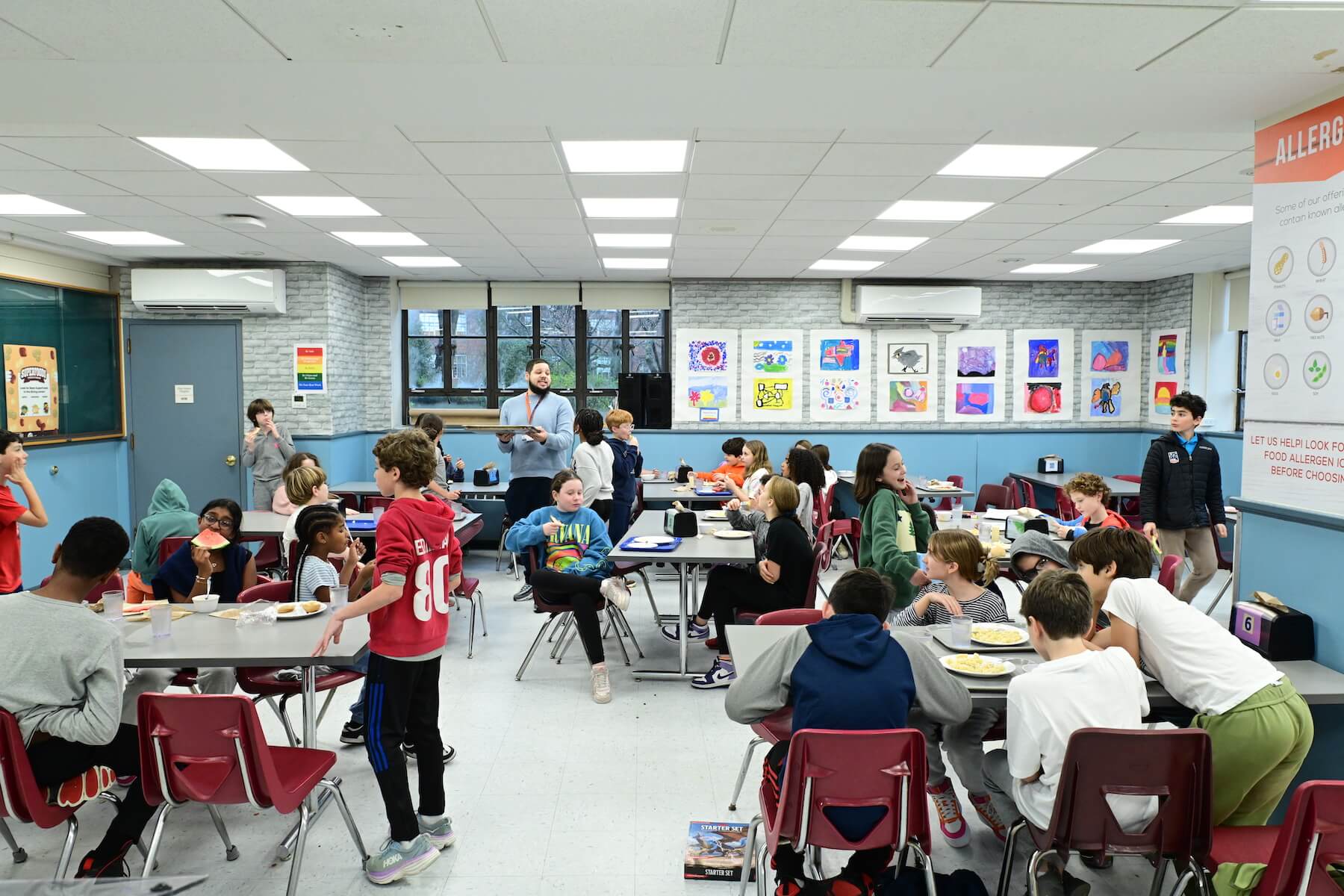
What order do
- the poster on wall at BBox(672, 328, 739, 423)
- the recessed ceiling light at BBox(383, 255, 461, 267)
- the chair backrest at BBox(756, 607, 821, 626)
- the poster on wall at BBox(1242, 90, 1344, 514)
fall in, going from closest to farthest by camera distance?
the poster on wall at BBox(1242, 90, 1344, 514) < the chair backrest at BBox(756, 607, 821, 626) < the recessed ceiling light at BBox(383, 255, 461, 267) < the poster on wall at BBox(672, 328, 739, 423)

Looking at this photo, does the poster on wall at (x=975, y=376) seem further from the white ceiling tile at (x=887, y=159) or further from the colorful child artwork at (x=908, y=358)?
the white ceiling tile at (x=887, y=159)

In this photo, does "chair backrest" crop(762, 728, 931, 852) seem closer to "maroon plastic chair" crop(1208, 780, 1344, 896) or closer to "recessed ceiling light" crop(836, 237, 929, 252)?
"maroon plastic chair" crop(1208, 780, 1344, 896)

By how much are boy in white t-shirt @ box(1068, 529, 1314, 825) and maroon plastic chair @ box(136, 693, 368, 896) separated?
107 inches

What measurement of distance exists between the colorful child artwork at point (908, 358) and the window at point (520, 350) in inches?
109

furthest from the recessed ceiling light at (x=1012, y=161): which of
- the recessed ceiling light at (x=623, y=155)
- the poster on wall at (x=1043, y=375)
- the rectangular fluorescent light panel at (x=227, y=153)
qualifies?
the poster on wall at (x=1043, y=375)

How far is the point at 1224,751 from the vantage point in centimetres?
251

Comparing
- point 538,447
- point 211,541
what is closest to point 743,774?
point 211,541

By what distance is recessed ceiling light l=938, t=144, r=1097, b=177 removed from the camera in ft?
15.0

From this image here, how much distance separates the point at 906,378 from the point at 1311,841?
8510mm

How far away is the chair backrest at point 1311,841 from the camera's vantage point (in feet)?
6.61

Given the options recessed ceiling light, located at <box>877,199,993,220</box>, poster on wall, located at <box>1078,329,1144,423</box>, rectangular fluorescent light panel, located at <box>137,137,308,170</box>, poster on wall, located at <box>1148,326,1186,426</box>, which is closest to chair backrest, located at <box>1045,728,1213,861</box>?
recessed ceiling light, located at <box>877,199,993,220</box>

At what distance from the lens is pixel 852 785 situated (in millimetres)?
2387

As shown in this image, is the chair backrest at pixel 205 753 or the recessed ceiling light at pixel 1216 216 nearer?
the chair backrest at pixel 205 753

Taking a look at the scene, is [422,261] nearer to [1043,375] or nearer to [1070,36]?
[1070,36]
